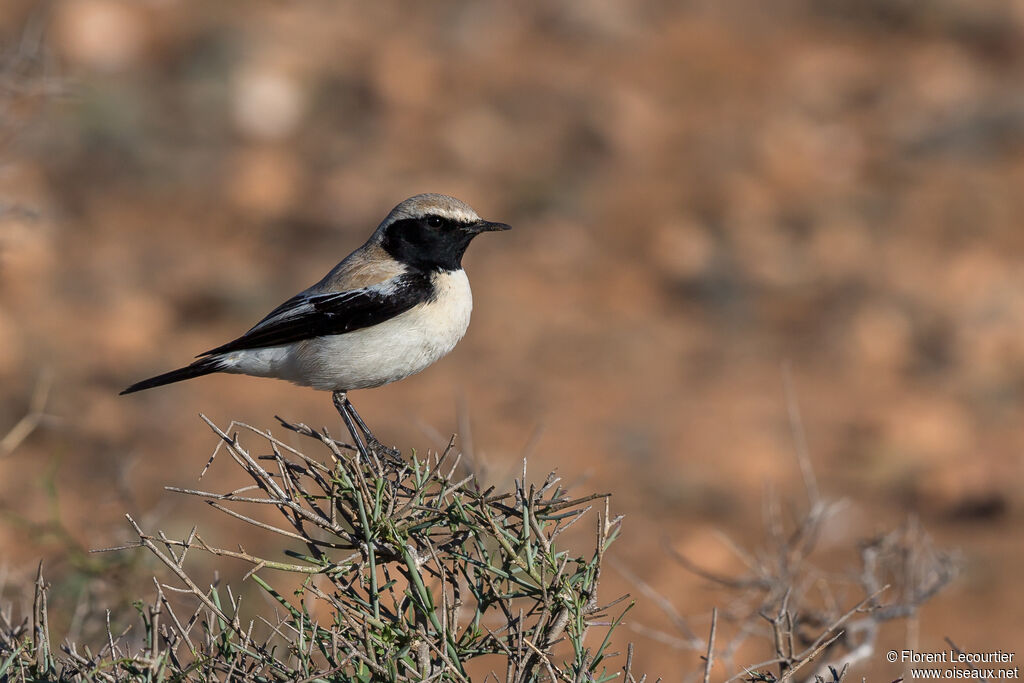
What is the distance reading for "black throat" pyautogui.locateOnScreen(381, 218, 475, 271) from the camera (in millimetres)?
5012

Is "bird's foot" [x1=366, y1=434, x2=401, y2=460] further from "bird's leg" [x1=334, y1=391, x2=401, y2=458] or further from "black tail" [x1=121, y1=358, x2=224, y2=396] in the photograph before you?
"black tail" [x1=121, y1=358, x2=224, y2=396]

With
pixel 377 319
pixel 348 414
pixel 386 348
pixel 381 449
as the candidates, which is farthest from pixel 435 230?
pixel 381 449

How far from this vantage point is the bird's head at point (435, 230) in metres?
4.99

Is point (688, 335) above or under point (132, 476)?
above

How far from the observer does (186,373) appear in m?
4.86

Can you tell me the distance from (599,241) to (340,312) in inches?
393

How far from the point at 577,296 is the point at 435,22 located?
7.06 metres

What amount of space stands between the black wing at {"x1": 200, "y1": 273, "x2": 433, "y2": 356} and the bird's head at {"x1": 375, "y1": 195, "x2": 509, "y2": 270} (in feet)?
0.49

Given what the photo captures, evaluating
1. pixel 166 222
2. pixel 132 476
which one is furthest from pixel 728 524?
pixel 166 222

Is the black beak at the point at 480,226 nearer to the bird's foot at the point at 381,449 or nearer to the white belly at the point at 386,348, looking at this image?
the white belly at the point at 386,348

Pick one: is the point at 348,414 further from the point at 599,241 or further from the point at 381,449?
the point at 599,241

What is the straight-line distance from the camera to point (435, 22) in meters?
18.4

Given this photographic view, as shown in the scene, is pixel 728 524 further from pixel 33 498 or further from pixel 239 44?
pixel 239 44

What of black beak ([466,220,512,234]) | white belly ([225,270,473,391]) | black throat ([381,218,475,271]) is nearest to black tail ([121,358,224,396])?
white belly ([225,270,473,391])
